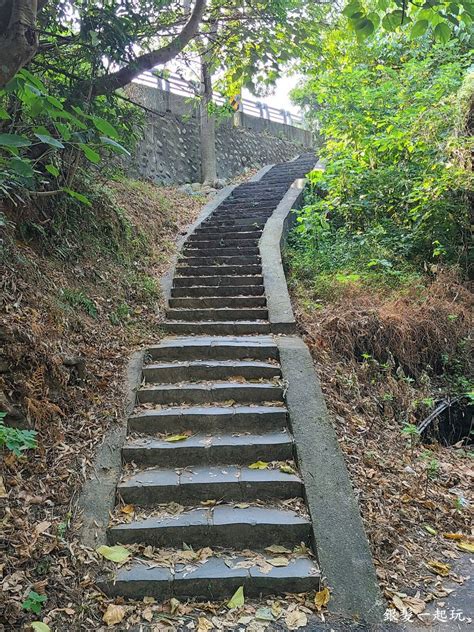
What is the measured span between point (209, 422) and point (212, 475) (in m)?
0.54

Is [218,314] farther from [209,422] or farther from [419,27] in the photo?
[419,27]

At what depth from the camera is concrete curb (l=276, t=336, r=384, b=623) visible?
236cm

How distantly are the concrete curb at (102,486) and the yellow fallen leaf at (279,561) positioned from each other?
1035 millimetres

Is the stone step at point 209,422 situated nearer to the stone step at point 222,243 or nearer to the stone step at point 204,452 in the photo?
the stone step at point 204,452

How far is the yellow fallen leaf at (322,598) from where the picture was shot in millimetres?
2334

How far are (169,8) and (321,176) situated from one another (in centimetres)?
427

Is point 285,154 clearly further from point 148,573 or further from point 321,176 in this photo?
point 148,573

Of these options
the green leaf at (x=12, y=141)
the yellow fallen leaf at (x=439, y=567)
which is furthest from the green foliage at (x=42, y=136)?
the yellow fallen leaf at (x=439, y=567)

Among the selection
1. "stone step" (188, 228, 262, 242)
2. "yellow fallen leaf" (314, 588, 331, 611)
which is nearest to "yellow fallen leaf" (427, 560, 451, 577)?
"yellow fallen leaf" (314, 588, 331, 611)

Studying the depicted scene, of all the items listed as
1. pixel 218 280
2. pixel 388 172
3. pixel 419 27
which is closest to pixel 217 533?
pixel 419 27

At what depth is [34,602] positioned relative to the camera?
84.0 inches

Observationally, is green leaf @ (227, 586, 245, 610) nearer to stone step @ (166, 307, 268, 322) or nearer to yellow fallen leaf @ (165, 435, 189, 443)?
yellow fallen leaf @ (165, 435, 189, 443)

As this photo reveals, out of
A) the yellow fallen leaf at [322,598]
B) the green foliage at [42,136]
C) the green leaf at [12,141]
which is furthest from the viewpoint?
the yellow fallen leaf at [322,598]

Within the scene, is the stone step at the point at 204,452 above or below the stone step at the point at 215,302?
below
